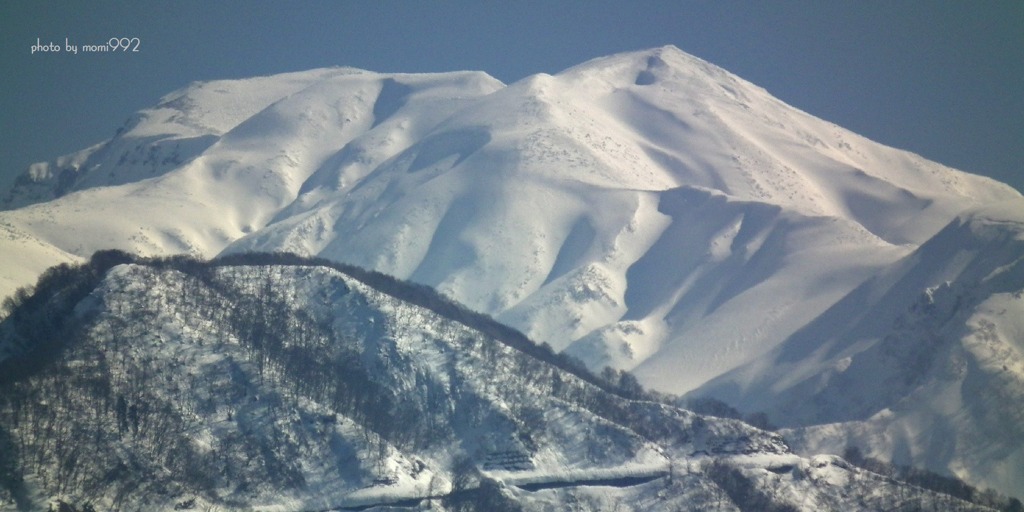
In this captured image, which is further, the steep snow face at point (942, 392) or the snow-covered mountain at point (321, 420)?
the steep snow face at point (942, 392)

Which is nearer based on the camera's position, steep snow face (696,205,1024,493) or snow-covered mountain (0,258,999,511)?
snow-covered mountain (0,258,999,511)

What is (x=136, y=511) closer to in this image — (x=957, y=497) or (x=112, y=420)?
(x=112, y=420)

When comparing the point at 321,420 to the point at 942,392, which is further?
the point at 942,392

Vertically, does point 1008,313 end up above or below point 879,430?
above

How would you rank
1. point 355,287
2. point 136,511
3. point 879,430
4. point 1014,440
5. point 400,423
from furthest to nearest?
1. point 879,430
2. point 1014,440
3. point 355,287
4. point 400,423
5. point 136,511

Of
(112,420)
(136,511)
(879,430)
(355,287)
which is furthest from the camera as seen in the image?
(879,430)

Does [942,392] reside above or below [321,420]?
below

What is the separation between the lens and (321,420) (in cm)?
12712

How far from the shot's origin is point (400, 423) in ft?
436

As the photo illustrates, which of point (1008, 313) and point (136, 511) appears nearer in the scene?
point (136, 511)

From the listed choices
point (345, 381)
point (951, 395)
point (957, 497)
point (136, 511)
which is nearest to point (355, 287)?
point (345, 381)

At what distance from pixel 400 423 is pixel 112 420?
28827mm

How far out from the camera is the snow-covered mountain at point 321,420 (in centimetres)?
11719

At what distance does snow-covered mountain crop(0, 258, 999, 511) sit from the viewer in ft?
384
